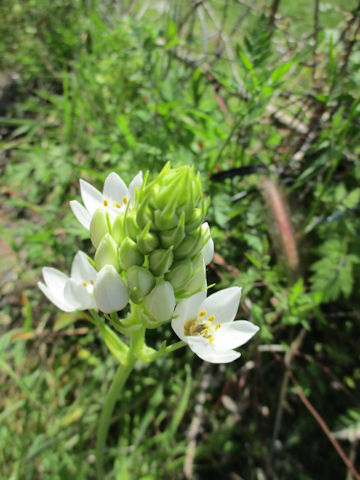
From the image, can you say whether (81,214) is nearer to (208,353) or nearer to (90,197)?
(90,197)

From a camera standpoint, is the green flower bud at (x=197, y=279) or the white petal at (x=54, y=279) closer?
the green flower bud at (x=197, y=279)

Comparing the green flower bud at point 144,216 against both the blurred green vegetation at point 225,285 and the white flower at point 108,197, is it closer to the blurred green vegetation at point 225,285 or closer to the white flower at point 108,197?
the white flower at point 108,197

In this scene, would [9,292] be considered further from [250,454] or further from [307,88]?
[307,88]

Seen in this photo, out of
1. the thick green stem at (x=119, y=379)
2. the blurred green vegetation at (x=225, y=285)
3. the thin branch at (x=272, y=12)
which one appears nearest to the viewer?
the thick green stem at (x=119, y=379)

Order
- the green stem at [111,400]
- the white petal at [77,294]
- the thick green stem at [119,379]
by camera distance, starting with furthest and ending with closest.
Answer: the green stem at [111,400] → the thick green stem at [119,379] → the white petal at [77,294]

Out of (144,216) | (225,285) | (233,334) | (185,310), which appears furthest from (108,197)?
(225,285)

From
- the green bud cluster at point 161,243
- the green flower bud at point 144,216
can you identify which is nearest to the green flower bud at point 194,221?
the green bud cluster at point 161,243

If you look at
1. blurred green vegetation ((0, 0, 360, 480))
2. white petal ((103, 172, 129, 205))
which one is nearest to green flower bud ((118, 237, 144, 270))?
white petal ((103, 172, 129, 205))
